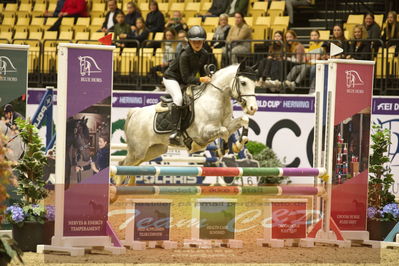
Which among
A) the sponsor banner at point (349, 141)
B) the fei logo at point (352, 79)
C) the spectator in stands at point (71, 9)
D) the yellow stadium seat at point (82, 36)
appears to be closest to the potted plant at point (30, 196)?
the sponsor banner at point (349, 141)

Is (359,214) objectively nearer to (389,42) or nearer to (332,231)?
(332,231)

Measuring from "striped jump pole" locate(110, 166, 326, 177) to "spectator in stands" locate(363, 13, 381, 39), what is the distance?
5220 millimetres

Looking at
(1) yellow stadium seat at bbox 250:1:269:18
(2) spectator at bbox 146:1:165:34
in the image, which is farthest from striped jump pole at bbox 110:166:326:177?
(2) spectator at bbox 146:1:165:34

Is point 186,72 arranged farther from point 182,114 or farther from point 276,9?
point 276,9

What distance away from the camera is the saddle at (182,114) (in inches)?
375

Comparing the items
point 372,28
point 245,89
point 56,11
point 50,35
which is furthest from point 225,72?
point 56,11

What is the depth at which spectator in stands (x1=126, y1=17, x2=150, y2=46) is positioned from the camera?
14.5 meters

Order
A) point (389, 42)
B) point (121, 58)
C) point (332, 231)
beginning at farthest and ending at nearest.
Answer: point (121, 58), point (389, 42), point (332, 231)

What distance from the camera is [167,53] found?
13555mm

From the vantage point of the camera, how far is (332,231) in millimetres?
8336

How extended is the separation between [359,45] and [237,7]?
121 inches

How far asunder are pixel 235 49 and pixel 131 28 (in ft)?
7.87

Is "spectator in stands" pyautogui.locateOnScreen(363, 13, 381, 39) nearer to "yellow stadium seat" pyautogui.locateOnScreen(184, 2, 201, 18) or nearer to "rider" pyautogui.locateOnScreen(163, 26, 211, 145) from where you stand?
"yellow stadium seat" pyautogui.locateOnScreen(184, 2, 201, 18)

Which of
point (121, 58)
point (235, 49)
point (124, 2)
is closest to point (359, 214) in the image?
point (235, 49)
